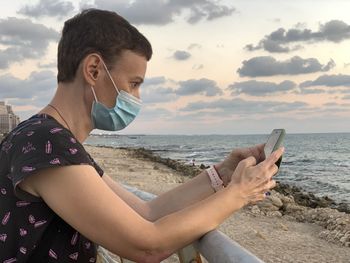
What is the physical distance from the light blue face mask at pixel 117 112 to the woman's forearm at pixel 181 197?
1.44ft

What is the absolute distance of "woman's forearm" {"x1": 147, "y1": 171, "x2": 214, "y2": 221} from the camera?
104 inches

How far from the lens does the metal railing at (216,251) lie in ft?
4.58

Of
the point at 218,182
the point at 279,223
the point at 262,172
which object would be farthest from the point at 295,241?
the point at 262,172

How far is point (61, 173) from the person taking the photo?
71.3 inches

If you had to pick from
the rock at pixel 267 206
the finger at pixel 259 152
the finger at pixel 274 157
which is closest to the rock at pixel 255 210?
the rock at pixel 267 206

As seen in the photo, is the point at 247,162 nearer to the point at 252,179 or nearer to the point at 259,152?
the point at 252,179

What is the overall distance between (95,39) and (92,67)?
0.12 m

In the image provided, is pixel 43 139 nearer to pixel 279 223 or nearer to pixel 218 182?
pixel 218 182

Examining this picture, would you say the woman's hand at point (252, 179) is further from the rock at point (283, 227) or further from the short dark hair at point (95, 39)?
the rock at point (283, 227)

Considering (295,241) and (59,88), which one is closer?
(59,88)

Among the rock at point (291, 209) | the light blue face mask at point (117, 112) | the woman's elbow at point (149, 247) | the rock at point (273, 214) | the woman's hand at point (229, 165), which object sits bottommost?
the rock at point (291, 209)

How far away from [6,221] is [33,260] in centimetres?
18

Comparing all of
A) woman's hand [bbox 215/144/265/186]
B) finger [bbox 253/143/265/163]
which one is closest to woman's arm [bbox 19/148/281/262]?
finger [bbox 253/143/265/163]

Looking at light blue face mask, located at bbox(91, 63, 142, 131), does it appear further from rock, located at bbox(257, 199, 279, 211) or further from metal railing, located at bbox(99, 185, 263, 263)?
rock, located at bbox(257, 199, 279, 211)
